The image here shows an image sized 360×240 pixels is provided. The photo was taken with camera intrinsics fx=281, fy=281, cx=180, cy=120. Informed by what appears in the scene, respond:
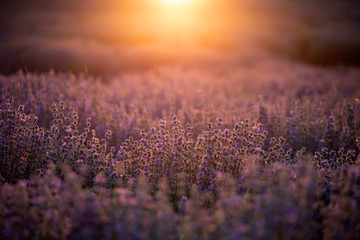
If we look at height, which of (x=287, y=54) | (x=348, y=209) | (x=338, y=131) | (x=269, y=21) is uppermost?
(x=269, y=21)

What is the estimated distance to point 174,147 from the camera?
2719 millimetres

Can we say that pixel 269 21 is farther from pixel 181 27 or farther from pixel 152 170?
pixel 152 170

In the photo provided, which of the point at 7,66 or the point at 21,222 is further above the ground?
the point at 7,66

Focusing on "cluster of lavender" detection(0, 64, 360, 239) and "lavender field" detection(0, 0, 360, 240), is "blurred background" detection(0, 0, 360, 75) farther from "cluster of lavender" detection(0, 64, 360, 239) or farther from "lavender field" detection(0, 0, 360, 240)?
"cluster of lavender" detection(0, 64, 360, 239)

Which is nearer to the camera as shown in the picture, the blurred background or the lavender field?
the lavender field

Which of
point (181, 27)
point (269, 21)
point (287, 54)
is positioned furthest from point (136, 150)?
point (269, 21)

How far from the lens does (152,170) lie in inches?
108

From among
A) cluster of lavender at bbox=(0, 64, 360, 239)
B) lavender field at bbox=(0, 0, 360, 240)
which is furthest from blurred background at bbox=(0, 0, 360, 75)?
cluster of lavender at bbox=(0, 64, 360, 239)

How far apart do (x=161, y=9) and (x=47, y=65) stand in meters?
15.4

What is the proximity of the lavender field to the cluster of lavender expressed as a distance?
0.02 m

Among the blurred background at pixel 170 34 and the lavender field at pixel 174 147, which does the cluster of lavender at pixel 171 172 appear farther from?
the blurred background at pixel 170 34

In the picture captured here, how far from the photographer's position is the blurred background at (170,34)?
32.4 feet

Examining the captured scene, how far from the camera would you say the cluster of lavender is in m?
1.64

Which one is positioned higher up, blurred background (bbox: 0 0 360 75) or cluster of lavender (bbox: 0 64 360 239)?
blurred background (bbox: 0 0 360 75)
